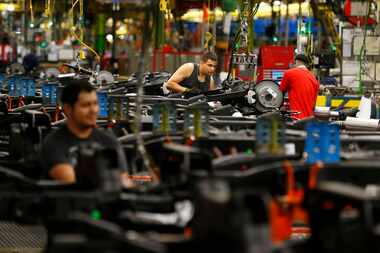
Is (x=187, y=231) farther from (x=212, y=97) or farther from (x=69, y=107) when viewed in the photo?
(x=212, y=97)

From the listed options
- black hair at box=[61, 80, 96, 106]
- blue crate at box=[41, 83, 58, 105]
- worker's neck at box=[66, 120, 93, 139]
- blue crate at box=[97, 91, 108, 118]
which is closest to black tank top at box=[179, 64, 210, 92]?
blue crate at box=[41, 83, 58, 105]

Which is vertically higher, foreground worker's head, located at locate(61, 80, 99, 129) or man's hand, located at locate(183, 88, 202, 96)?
foreground worker's head, located at locate(61, 80, 99, 129)

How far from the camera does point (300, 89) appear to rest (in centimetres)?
1616

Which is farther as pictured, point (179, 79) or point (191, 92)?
point (179, 79)

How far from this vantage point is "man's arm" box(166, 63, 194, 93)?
15477mm

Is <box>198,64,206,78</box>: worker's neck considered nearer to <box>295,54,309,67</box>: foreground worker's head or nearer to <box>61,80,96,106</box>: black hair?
<box>295,54,309,67</box>: foreground worker's head

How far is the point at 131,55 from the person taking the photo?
36906mm

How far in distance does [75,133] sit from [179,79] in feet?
25.6

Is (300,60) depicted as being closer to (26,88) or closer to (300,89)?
(300,89)

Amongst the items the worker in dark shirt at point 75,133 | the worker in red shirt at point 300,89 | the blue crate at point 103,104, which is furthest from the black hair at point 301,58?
the worker in dark shirt at point 75,133

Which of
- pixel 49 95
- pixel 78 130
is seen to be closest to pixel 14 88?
pixel 49 95

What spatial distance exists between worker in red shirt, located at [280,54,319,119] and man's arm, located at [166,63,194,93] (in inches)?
53.0

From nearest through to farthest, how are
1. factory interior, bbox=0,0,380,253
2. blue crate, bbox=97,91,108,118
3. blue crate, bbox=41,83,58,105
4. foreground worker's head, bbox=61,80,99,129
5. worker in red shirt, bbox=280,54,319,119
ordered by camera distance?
factory interior, bbox=0,0,380,253, foreground worker's head, bbox=61,80,99,129, blue crate, bbox=97,91,108,118, blue crate, bbox=41,83,58,105, worker in red shirt, bbox=280,54,319,119

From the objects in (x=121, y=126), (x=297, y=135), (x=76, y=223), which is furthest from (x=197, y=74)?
(x=76, y=223)
